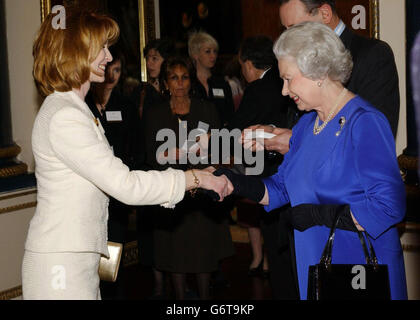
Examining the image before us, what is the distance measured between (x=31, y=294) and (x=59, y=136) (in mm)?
649

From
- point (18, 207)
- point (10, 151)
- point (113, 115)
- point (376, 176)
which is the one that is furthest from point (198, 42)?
point (376, 176)

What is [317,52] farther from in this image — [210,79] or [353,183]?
[210,79]

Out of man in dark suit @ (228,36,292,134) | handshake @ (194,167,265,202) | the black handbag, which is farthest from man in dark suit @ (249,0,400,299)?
man in dark suit @ (228,36,292,134)

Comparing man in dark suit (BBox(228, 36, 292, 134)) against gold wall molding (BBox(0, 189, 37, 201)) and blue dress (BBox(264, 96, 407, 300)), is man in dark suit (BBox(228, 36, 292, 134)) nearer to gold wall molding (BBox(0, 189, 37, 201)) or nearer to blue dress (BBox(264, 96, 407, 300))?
blue dress (BBox(264, 96, 407, 300))

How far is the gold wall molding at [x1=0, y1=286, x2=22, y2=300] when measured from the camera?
4.50 meters

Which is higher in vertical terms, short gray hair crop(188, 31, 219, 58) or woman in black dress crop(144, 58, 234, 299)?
short gray hair crop(188, 31, 219, 58)

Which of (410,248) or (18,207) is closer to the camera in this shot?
(410,248)

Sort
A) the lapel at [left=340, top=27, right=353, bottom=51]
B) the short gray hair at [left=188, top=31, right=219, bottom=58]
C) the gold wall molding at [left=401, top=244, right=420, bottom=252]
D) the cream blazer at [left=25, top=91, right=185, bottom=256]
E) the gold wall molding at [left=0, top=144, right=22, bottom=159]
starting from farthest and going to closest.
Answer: the short gray hair at [left=188, top=31, right=219, bottom=58] < the gold wall molding at [left=0, top=144, right=22, bottom=159] < the gold wall molding at [left=401, top=244, right=420, bottom=252] < the lapel at [left=340, top=27, right=353, bottom=51] < the cream blazer at [left=25, top=91, right=185, bottom=256]

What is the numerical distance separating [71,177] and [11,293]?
278cm

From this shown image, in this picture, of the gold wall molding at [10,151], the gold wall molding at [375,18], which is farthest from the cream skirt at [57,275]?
the gold wall molding at [10,151]

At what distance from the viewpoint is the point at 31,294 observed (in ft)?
7.35

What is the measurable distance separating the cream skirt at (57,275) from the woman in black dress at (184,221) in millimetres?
2319

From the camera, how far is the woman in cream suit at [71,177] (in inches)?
85.7

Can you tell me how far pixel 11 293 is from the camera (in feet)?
15.0
